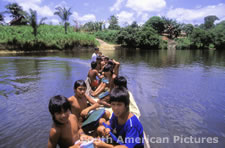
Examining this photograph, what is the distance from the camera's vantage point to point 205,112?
5855 millimetres

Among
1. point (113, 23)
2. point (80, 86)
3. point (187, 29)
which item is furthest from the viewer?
point (113, 23)

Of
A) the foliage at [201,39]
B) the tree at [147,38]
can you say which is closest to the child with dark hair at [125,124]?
the tree at [147,38]

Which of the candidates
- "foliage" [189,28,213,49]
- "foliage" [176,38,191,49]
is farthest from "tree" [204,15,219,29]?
"foliage" [176,38,191,49]

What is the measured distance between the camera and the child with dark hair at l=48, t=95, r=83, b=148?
2033 millimetres

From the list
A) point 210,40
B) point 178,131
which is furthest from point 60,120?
point 210,40

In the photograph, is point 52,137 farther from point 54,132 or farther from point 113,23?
point 113,23

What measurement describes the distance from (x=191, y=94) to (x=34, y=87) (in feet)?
25.5

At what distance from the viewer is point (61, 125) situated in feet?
7.09

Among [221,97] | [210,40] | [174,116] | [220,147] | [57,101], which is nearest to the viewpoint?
[57,101]

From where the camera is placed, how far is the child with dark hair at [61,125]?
2.03 metres

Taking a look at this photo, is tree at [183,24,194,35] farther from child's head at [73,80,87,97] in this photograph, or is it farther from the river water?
child's head at [73,80,87,97]

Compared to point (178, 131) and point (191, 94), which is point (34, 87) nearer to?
point (178, 131)

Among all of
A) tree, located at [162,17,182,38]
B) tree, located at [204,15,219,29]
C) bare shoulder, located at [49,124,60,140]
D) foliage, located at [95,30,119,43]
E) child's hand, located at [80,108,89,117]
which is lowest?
child's hand, located at [80,108,89,117]

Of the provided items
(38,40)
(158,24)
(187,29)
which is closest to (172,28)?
(158,24)
